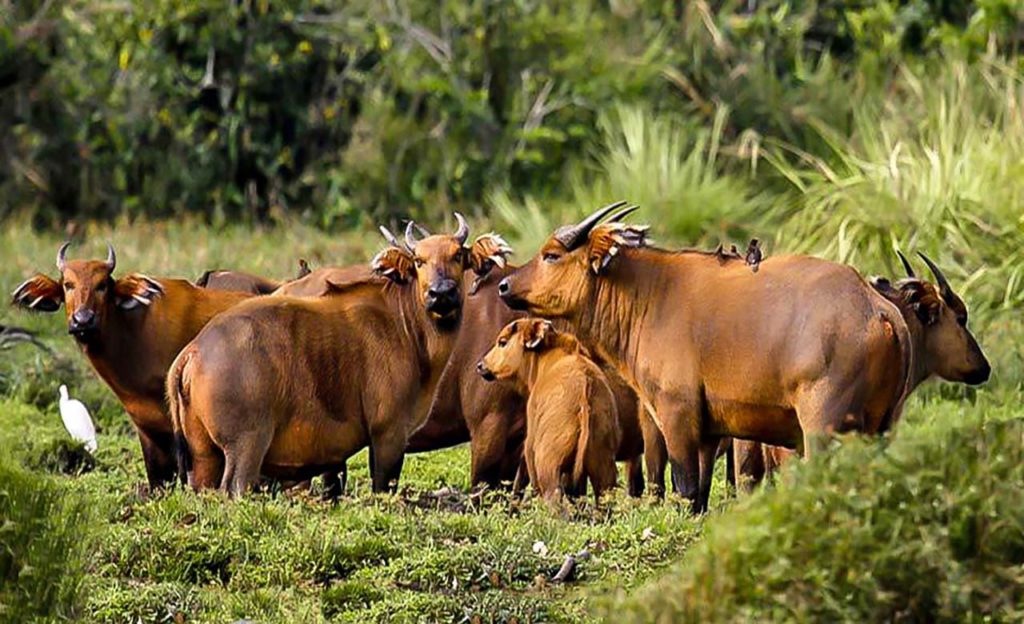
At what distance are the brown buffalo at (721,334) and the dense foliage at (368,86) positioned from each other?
11623 mm

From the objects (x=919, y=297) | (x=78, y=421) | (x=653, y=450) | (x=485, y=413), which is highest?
(x=919, y=297)

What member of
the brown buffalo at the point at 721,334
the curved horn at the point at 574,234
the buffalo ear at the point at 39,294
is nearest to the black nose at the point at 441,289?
the brown buffalo at the point at 721,334

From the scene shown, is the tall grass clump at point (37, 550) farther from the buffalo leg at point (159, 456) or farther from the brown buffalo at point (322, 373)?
the buffalo leg at point (159, 456)

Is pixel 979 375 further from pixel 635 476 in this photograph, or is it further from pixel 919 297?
pixel 635 476

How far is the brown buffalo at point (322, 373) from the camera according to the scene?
11.6m

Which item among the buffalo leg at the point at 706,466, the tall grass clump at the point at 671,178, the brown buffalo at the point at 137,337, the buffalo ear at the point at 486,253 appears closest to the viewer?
the buffalo leg at the point at 706,466

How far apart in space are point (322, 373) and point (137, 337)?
1.54 m

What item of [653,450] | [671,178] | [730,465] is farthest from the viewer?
[671,178]

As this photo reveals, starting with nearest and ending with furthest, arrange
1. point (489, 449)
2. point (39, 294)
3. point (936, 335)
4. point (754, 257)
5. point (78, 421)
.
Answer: point (754, 257)
point (936, 335)
point (39, 294)
point (489, 449)
point (78, 421)

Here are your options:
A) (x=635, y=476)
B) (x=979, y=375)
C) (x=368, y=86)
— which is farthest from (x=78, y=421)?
(x=368, y=86)

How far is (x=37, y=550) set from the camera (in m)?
8.34

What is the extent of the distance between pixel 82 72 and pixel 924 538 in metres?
20.4

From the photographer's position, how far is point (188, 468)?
12.2 meters

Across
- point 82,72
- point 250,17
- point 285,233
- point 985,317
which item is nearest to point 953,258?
point 985,317
